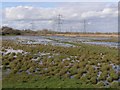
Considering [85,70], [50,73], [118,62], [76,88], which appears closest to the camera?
[76,88]

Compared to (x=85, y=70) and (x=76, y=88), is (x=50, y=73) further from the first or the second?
(x=76, y=88)

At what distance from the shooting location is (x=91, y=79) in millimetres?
17172

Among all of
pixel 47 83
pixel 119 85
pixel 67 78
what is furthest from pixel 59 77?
pixel 119 85

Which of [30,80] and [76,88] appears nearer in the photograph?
[76,88]

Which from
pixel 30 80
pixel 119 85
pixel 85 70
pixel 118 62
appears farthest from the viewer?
pixel 118 62

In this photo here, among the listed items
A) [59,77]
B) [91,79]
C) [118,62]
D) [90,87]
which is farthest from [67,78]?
[118,62]

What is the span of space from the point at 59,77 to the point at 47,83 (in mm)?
2095

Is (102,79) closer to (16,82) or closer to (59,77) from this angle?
(59,77)

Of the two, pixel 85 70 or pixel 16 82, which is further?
pixel 85 70

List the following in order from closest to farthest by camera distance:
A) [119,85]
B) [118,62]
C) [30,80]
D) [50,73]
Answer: [119,85] → [30,80] → [50,73] → [118,62]

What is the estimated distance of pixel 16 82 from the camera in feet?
53.4

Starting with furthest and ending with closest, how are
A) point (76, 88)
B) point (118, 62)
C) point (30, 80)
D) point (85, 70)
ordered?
1. point (118, 62)
2. point (85, 70)
3. point (30, 80)
4. point (76, 88)

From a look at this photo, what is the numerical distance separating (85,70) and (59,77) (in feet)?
12.0

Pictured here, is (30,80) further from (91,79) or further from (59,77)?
(91,79)
